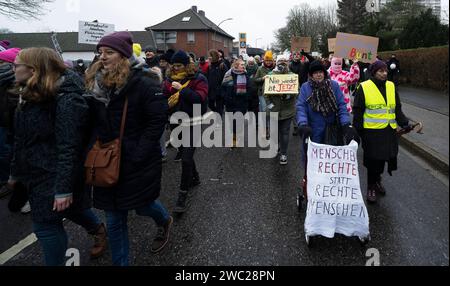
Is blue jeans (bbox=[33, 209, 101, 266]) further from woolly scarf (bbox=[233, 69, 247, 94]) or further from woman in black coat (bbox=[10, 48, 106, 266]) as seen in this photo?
woolly scarf (bbox=[233, 69, 247, 94])

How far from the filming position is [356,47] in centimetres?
782

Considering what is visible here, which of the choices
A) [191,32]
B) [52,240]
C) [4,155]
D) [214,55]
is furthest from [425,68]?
[191,32]

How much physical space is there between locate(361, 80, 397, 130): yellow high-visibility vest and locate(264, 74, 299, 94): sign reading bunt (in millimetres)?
2237

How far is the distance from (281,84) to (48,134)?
4.62 meters

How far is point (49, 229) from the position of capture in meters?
2.60

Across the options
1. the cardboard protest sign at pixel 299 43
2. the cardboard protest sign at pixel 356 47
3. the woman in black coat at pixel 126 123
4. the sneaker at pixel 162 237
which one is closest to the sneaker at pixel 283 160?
the cardboard protest sign at pixel 356 47

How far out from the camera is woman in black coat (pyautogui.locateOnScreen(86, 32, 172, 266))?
102 inches

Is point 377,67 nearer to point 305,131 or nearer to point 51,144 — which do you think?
point 305,131

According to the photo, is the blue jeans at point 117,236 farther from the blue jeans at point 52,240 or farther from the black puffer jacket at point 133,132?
the blue jeans at point 52,240

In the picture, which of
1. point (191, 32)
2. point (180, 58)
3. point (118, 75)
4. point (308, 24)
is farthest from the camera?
point (308, 24)

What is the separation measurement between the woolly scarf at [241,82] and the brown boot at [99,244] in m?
4.59

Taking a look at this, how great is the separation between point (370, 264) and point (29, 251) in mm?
3165
